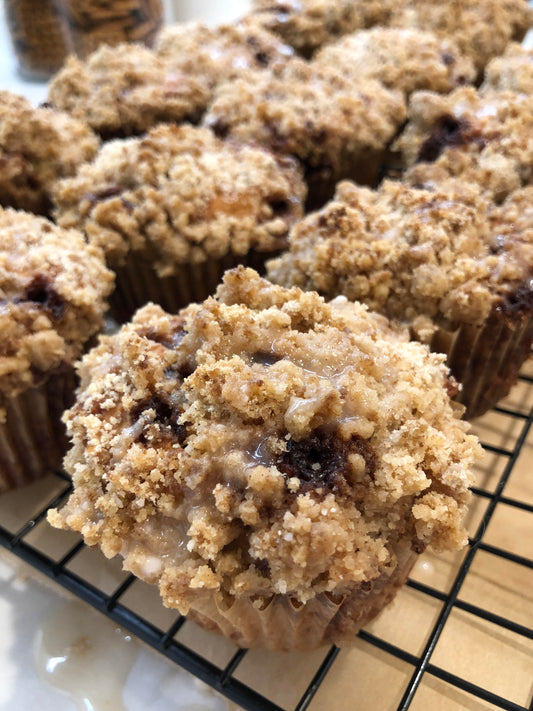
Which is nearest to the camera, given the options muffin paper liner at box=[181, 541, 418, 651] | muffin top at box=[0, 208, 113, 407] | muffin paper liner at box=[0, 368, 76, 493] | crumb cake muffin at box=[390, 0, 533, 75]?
muffin paper liner at box=[181, 541, 418, 651]

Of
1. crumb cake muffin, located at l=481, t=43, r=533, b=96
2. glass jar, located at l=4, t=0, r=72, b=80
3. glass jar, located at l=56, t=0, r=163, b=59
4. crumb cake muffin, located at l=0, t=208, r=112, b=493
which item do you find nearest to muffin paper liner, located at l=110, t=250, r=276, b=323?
crumb cake muffin, located at l=0, t=208, r=112, b=493

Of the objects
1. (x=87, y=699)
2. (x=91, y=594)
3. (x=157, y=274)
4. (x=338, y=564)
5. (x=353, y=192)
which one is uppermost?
(x=353, y=192)

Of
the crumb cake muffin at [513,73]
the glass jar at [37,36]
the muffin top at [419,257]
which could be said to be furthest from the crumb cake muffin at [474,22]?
the glass jar at [37,36]

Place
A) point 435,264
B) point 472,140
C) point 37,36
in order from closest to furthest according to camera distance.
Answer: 1. point 435,264
2. point 472,140
3. point 37,36

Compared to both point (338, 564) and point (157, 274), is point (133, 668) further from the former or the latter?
point (157, 274)

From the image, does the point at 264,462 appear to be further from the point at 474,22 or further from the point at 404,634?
the point at 474,22

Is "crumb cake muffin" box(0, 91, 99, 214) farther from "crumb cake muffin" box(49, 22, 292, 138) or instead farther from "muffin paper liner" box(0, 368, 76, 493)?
"muffin paper liner" box(0, 368, 76, 493)

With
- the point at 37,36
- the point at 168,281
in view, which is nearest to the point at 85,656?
the point at 168,281

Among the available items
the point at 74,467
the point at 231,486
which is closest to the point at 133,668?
the point at 74,467
